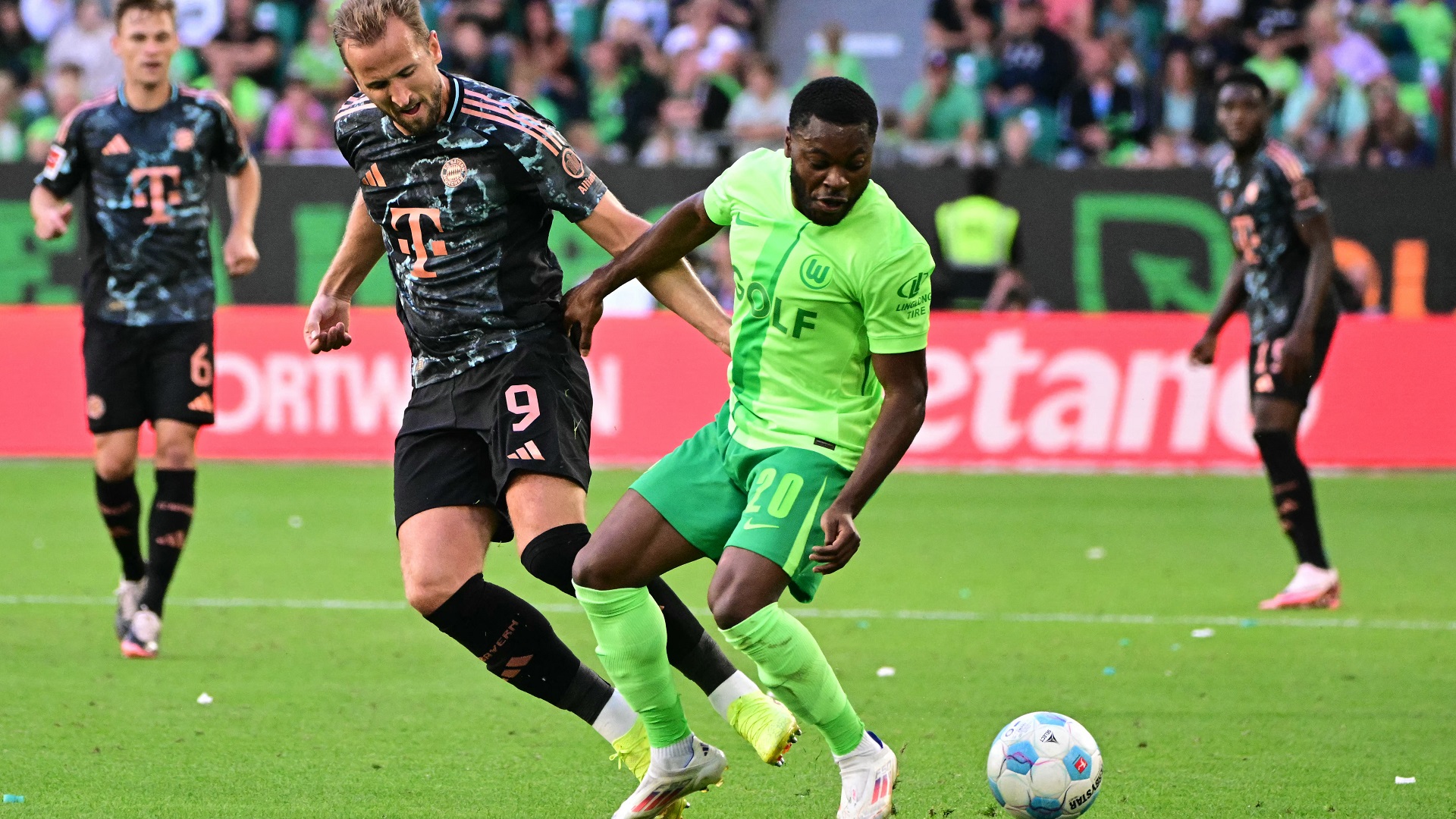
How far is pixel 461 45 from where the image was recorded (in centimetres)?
1784

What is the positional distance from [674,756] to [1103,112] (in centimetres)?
1361

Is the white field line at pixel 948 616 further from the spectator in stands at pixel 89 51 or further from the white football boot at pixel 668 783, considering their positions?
the spectator in stands at pixel 89 51

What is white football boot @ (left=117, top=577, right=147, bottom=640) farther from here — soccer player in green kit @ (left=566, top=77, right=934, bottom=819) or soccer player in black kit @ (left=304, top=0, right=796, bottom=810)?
soccer player in green kit @ (left=566, top=77, right=934, bottom=819)

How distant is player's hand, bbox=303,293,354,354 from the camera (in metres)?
5.05

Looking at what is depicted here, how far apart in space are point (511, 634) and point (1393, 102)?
13.7m

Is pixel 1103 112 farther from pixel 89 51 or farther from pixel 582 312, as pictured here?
pixel 582 312

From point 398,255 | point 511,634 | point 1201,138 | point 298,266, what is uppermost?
point 398,255

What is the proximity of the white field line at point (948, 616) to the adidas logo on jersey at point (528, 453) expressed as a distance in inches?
134

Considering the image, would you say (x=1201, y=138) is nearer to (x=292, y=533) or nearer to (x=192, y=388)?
(x=292, y=533)

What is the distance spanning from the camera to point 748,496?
462 cm

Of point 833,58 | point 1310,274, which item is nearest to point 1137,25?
point 833,58

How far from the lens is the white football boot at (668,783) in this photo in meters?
4.59

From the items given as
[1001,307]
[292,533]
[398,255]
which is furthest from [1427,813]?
[1001,307]

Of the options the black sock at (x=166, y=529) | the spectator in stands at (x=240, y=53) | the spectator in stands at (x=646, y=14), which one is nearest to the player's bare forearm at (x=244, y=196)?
the black sock at (x=166, y=529)
